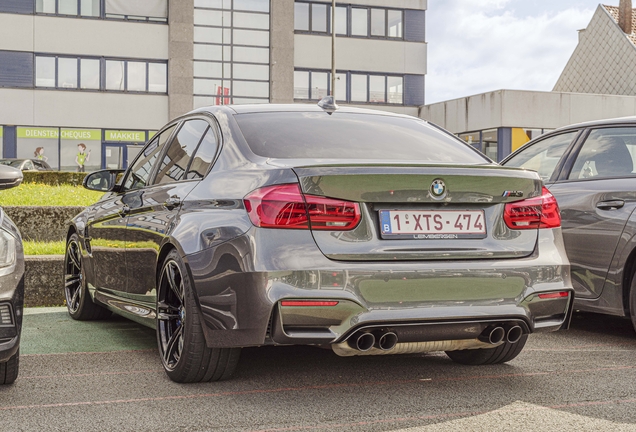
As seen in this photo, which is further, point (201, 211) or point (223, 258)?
point (201, 211)

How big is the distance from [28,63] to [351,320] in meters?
34.9

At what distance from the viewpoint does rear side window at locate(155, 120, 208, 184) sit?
17.1ft

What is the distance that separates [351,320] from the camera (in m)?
3.97

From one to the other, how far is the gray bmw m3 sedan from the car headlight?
832mm

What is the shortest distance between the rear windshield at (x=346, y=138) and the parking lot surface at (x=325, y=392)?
1.24 metres

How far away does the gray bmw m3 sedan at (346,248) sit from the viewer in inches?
157

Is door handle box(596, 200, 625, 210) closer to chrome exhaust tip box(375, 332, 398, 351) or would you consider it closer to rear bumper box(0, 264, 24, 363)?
chrome exhaust tip box(375, 332, 398, 351)

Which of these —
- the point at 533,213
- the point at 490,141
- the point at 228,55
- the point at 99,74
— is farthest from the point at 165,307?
the point at 228,55

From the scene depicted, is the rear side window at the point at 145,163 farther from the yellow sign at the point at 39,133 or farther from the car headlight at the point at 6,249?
the yellow sign at the point at 39,133

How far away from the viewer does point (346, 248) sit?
158 inches

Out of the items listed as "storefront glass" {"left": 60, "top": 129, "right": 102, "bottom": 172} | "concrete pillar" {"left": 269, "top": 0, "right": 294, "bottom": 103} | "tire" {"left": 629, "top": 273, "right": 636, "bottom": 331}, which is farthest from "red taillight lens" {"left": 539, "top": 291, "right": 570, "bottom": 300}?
"concrete pillar" {"left": 269, "top": 0, "right": 294, "bottom": 103}

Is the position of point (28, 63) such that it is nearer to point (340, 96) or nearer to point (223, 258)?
point (340, 96)

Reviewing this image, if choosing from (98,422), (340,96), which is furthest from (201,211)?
(340,96)

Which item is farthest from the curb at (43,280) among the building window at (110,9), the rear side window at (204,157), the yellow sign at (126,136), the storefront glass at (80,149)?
the building window at (110,9)
